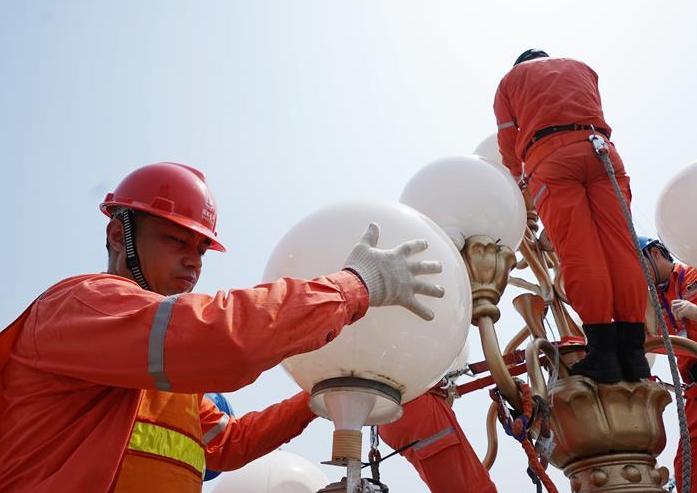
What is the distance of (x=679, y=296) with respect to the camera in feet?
15.9

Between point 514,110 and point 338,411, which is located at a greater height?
point 514,110

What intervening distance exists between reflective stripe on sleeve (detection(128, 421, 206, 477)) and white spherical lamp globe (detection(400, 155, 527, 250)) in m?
1.53

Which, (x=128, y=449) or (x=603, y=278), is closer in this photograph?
(x=128, y=449)

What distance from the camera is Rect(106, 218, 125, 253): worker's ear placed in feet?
8.06

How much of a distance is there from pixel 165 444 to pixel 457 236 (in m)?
1.58

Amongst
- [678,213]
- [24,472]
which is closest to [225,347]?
[24,472]

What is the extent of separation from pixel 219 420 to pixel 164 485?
0.71 metres

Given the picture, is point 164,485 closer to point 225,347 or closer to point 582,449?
point 225,347

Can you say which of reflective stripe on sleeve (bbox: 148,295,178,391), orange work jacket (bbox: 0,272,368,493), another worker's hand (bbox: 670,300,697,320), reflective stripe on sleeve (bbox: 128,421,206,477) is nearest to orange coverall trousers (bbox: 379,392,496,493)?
another worker's hand (bbox: 670,300,697,320)

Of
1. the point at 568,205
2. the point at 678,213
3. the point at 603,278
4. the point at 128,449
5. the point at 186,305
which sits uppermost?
the point at 678,213

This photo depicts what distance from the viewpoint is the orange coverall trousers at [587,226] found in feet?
10.3

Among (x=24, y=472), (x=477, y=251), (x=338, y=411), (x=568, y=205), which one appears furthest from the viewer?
(x=568, y=205)

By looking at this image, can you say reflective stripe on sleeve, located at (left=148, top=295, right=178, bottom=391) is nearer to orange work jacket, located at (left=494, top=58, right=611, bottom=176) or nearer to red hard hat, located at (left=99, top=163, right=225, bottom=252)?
red hard hat, located at (left=99, top=163, right=225, bottom=252)

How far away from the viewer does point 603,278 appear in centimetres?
317
